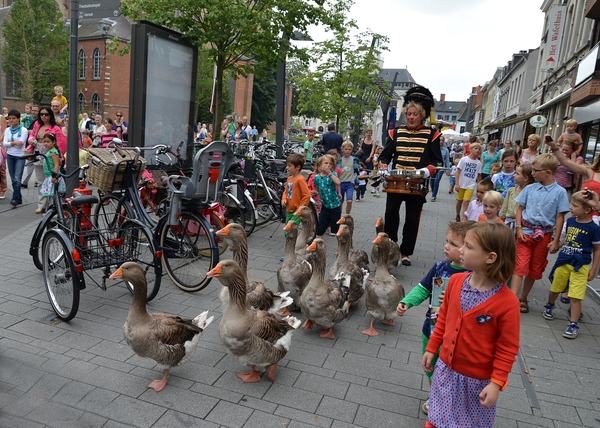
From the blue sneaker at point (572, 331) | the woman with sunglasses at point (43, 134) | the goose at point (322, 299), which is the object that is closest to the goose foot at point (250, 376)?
the goose at point (322, 299)

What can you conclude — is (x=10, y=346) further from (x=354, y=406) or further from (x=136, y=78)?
(x=136, y=78)

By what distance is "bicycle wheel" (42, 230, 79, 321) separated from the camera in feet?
14.4

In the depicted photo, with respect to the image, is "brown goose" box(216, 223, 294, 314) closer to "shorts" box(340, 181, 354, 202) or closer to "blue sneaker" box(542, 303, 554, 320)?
"blue sneaker" box(542, 303, 554, 320)

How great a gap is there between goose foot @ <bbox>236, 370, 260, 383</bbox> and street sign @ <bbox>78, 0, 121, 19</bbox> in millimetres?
7244

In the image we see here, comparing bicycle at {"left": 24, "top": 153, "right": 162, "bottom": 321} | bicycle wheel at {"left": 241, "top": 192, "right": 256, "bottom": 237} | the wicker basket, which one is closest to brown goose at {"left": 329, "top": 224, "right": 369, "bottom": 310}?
bicycle at {"left": 24, "top": 153, "right": 162, "bottom": 321}

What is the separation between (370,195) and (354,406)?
1328 centimetres

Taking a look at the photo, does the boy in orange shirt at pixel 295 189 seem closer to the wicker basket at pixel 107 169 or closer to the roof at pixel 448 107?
the wicker basket at pixel 107 169

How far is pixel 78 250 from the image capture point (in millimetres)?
4688

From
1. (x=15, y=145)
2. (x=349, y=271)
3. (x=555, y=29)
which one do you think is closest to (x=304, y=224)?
(x=349, y=271)

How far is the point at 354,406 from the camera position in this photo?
11.3 feet

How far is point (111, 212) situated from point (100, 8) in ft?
15.1

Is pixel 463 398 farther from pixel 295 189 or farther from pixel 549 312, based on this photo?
pixel 295 189

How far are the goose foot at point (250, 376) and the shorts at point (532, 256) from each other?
3.41 metres

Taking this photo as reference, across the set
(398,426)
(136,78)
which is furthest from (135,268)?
(136,78)
